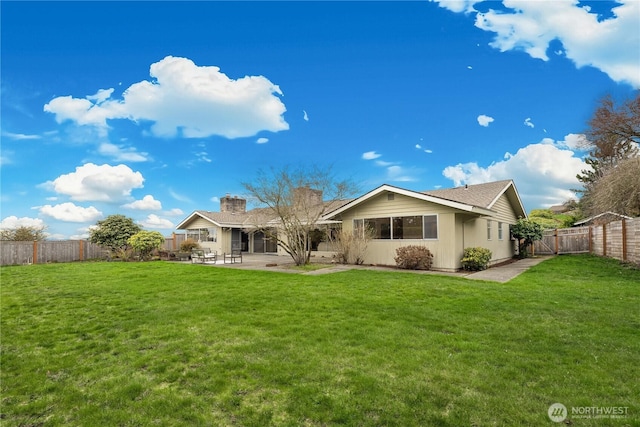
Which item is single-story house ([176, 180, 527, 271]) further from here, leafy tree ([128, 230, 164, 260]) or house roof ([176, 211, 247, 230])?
house roof ([176, 211, 247, 230])

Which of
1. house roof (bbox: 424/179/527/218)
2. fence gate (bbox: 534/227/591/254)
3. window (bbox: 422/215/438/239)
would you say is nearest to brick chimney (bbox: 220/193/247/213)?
house roof (bbox: 424/179/527/218)

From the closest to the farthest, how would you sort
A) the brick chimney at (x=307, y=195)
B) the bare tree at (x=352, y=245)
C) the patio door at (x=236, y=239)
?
1. the brick chimney at (x=307, y=195)
2. the bare tree at (x=352, y=245)
3. the patio door at (x=236, y=239)

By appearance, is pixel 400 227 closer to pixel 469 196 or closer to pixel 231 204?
pixel 469 196

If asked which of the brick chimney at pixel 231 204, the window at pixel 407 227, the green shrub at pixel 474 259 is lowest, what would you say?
the green shrub at pixel 474 259

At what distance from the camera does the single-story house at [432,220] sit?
1386cm

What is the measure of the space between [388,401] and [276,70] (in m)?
15.7

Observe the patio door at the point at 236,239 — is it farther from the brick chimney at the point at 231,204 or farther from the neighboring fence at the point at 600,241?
the neighboring fence at the point at 600,241

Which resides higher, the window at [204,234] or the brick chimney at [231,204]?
the brick chimney at [231,204]

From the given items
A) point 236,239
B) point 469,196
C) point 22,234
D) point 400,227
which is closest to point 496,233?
point 469,196

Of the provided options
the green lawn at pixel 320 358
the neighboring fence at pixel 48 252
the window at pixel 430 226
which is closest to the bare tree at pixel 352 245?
the window at pixel 430 226

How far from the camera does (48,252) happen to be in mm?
20250

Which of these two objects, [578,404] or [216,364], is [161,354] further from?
[578,404]

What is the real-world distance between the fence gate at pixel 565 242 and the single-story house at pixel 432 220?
21.0 feet

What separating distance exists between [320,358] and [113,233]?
2306 cm
